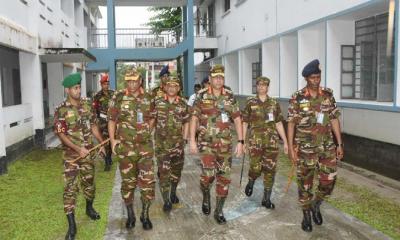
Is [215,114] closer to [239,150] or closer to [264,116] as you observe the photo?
[239,150]

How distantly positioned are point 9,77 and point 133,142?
9078mm

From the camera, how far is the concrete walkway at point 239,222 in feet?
16.7

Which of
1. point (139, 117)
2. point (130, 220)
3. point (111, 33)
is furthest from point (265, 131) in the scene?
point (111, 33)

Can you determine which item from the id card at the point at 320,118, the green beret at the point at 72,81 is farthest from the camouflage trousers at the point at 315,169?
the green beret at the point at 72,81

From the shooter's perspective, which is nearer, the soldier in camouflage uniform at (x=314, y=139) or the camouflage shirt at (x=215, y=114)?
the soldier in camouflage uniform at (x=314, y=139)

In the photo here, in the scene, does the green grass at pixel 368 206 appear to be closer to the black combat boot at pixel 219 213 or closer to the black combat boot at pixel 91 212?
the black combat boot at pixel 219 213

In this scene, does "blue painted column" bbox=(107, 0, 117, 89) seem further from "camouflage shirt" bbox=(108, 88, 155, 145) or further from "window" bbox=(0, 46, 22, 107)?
"camouflage shirt" bbox=(108, 88, 155, 145)

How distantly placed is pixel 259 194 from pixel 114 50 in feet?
53.1

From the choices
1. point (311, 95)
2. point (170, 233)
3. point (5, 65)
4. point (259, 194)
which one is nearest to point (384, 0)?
point (311, 95)

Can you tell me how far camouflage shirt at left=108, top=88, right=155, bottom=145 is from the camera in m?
5.30

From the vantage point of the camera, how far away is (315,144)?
17.1 ft

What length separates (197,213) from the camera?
602cm

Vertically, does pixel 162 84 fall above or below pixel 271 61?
below

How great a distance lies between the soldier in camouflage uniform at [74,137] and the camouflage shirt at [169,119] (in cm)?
106
